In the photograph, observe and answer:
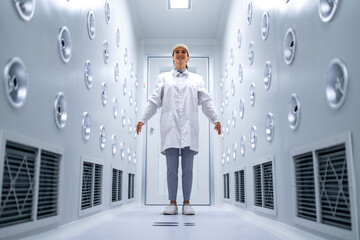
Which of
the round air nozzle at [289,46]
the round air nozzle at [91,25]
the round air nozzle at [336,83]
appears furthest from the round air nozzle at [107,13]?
the round air nozzle at [336,83]

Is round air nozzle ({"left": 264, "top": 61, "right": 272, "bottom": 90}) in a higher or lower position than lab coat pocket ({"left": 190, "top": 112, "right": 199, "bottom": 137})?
higher

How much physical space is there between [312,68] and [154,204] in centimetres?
397

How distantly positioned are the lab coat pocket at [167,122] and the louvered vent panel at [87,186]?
912 millimetres

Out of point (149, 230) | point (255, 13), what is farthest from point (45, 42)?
point (255, 13)

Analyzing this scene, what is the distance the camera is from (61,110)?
190cm

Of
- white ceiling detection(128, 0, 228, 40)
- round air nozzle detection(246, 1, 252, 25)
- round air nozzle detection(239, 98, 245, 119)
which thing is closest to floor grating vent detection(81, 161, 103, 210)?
round air nozzle detection(239, 98, 245, 119)

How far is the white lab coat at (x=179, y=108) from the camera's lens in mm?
3219

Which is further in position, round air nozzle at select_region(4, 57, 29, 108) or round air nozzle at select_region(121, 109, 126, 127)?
round air nozzle at select_region(121, 109, 126, 127)

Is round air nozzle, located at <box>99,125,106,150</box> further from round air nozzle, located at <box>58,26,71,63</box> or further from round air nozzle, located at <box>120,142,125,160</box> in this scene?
round air nozzle, located at <box>58,26,71,63</box>

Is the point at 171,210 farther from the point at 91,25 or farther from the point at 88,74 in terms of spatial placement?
the point at 91,25

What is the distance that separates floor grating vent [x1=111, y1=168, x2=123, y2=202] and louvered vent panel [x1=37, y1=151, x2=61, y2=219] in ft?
5.13

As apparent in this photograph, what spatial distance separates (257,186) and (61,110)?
1.57m

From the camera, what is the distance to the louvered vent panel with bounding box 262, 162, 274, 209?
7.42ft

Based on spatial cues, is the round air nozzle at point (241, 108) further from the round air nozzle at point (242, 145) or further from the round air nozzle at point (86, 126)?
the round air nozzle at point (86, 126)
